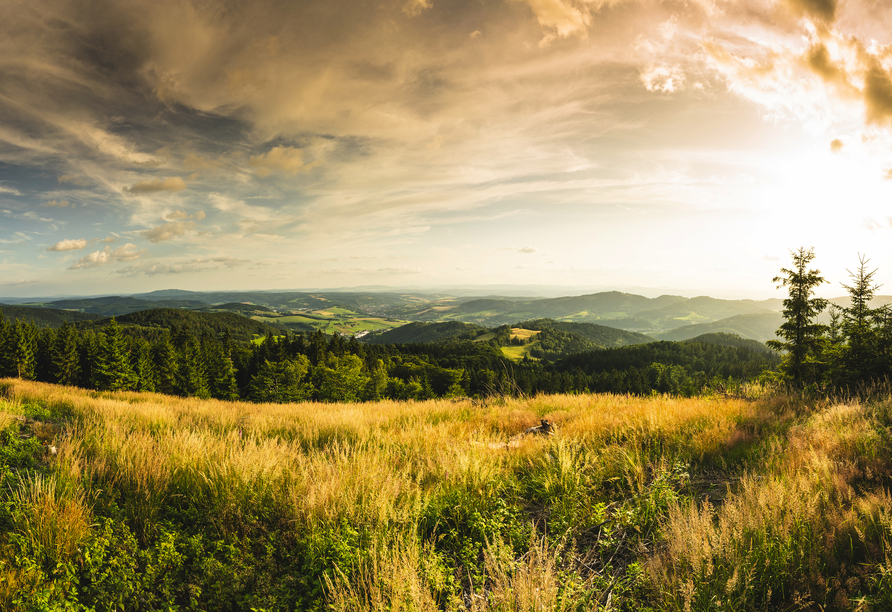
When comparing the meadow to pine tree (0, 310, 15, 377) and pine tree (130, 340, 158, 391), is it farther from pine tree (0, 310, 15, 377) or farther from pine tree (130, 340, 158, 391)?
pine tree (0, 310, 15, 377)

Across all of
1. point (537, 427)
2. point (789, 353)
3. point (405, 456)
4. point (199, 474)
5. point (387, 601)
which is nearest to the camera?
point (387, 601)

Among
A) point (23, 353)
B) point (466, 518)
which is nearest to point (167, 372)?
point (23, 353)

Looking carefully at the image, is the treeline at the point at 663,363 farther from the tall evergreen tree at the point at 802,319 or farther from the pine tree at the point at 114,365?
the pine tree at the point at 114,365

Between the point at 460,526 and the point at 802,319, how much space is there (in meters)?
29.4

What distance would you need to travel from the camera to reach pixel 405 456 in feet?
18.7

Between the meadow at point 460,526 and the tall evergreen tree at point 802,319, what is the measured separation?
22305 mm

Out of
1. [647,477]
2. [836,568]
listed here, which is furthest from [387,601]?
[647,477]

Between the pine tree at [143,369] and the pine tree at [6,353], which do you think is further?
the pine tree at [143,369]

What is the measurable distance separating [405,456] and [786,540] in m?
4.51

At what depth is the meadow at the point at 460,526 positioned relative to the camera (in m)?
2.60

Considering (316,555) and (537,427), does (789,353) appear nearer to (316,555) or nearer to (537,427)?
(537,427)

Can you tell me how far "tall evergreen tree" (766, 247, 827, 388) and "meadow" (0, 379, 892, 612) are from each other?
73.2 ft

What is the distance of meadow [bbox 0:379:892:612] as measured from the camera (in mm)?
2596

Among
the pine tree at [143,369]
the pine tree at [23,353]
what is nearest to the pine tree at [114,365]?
the pine tree at [143,369]
